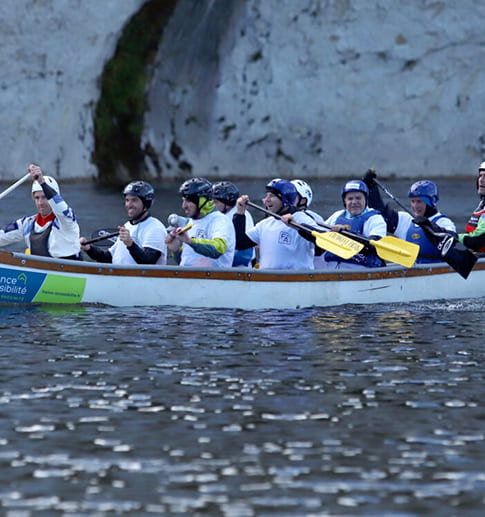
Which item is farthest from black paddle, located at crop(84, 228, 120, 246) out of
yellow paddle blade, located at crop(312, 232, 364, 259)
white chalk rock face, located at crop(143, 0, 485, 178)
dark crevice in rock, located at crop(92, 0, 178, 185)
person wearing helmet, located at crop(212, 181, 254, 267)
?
white chalk rock face, located at crop(143, 0, 485, 178)

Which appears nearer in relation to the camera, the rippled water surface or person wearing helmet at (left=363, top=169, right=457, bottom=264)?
the rippled water surface

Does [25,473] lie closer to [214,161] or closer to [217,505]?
[217,505]

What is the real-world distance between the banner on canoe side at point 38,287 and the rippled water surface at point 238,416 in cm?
45

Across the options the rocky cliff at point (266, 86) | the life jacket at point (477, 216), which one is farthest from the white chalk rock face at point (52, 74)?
the life jacket at point (477, 216)

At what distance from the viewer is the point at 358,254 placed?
14008 mm

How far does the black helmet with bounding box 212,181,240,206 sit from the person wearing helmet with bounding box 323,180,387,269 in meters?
1.29

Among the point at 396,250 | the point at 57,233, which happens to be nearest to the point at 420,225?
the point at 396,250

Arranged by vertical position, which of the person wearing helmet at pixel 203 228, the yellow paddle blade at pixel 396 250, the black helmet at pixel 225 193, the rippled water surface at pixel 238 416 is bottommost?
the rippled water surface at pixel 238 416

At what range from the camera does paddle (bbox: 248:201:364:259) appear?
42.5 feet

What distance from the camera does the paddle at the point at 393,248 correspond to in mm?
13297

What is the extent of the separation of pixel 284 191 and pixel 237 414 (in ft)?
18.4

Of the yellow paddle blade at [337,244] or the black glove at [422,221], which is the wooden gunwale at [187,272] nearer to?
the yellow paddle blade at [337,244]

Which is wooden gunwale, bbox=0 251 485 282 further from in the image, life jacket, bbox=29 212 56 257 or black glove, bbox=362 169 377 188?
black glove, bbox=362 169 377 188

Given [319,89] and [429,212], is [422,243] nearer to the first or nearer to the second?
[429,212]
